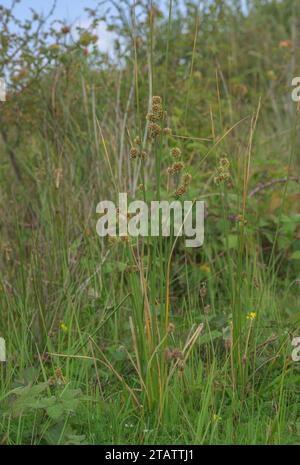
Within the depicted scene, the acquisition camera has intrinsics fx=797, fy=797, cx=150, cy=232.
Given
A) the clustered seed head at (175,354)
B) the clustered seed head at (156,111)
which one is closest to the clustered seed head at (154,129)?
the clustered seed head at (156,111)

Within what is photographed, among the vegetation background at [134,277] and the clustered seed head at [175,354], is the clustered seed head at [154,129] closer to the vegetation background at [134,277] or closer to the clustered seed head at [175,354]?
the vegetation background at [134,277]

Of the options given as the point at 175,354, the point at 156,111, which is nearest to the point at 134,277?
the point at 175,354

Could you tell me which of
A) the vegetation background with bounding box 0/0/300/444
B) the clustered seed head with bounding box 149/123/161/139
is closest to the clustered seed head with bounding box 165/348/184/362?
the vegetation background with bounding box 0/0/300/444

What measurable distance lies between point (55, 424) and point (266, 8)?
8.40 metres

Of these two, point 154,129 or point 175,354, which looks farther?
point 175,354

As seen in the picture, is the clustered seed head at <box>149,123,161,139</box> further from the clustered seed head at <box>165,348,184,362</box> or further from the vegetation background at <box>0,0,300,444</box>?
the clustered seed head at <box>165,348,184,362</box>

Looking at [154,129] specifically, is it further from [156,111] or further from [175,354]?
[175,354]

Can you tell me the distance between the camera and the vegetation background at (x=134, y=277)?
92.9 inches

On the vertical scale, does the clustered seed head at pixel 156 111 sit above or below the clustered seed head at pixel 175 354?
above

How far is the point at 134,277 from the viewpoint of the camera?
7.79ft

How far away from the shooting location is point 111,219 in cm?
306

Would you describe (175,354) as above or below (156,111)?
below

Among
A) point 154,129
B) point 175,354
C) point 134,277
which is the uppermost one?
point 154,129

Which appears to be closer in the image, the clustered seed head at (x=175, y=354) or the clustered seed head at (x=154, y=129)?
the clustered seed head at (x=154, y=129)
